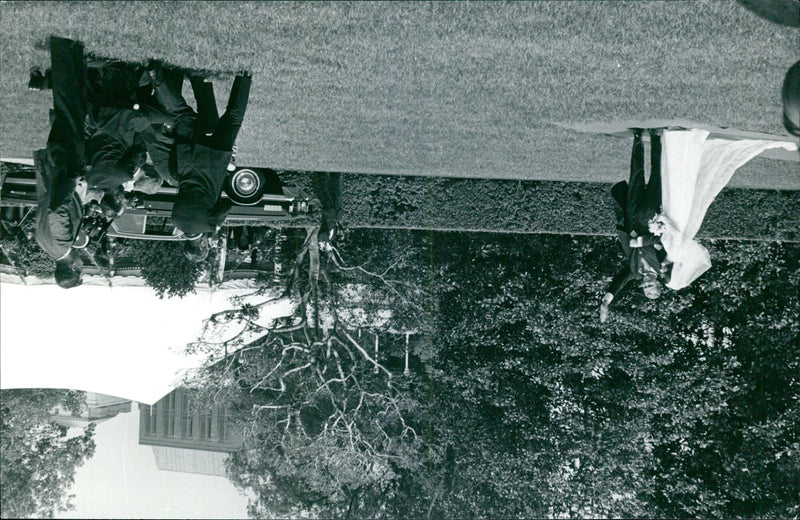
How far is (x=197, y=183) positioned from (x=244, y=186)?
149 centimetres

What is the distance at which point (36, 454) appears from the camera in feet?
30.5

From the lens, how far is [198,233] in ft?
20.6

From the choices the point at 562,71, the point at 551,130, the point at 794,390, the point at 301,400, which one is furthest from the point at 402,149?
the point at 794,390

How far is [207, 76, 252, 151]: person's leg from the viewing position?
6020mm

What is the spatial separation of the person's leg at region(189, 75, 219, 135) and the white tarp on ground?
461cm

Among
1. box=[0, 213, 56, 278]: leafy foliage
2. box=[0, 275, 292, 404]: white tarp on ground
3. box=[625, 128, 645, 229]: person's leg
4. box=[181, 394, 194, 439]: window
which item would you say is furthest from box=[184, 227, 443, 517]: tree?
box=[625, 128, 645, 229]: person's leg

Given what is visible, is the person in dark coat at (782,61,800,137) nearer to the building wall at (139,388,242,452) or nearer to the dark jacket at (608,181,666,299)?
the dark jacket at (608,181,666,299)

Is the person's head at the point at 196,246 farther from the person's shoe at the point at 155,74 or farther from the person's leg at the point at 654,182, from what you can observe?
the person's leg at the point at 654,182

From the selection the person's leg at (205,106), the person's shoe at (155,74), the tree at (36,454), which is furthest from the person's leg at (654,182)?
the tree at (36,454)

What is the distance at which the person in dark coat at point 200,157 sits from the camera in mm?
5918

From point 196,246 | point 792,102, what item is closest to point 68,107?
point 196,246

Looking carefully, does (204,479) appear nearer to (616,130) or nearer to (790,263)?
(616,130)

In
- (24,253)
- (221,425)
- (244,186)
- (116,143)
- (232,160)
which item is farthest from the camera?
(221,425)

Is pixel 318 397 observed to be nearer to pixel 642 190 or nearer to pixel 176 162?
pixel 176 162
